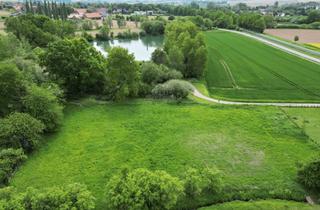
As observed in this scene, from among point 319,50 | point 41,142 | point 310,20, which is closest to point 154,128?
point 41,142

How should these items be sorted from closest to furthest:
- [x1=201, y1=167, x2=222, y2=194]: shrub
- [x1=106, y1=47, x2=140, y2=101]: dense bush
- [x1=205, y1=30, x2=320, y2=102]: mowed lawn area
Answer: [x1=201, y1=167, x2=222, y2=194]: shrub → [x1=106, y1=47, x2=140, y2=101]: dense bush → [x1=205, y1=30, x2=320, y2=102]: mowed lawn area

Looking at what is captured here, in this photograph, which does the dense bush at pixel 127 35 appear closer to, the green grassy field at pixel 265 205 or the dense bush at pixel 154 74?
the dense bush at pixel 154 74

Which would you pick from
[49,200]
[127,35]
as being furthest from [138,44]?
[49,200]

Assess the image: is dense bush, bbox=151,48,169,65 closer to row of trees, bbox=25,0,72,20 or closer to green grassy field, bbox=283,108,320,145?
green grassy field, bbox=283,108,320,145

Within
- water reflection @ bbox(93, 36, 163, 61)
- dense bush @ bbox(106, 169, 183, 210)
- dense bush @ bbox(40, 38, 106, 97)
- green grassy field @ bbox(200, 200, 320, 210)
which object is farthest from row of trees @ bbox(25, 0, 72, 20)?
green grassy field @ bbox(200, 200, 320, 210)

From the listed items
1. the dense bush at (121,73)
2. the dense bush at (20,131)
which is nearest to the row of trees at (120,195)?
the dense bush at (20,131)

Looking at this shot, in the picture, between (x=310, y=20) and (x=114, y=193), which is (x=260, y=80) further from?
(x=310, y=20)
